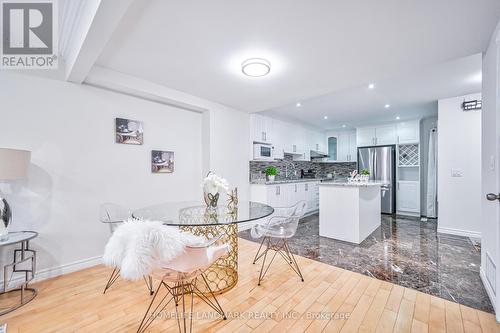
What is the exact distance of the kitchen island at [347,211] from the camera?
3.23 meters

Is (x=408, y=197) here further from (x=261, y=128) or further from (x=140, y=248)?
(x=140, y=248)

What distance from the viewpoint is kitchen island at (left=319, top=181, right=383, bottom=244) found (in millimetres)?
3234

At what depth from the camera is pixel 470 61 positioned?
2.54 metres

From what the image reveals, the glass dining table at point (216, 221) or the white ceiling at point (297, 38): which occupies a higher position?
the white ceiling at point (297, 38)

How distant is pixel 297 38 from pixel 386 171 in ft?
15.9

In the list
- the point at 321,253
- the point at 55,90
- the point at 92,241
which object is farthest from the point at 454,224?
the point at 55,90

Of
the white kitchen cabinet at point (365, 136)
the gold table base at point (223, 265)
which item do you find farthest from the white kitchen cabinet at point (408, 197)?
the gold table base at point (223, 265)

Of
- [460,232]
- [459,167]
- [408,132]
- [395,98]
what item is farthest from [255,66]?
[408,132]

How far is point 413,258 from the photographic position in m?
2.71

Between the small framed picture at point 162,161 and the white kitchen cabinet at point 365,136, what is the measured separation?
201 inches

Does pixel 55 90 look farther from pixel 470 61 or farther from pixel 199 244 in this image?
pixel 470 61

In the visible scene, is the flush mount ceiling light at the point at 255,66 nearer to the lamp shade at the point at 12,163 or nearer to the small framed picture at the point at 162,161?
the small framed picture at the point at 162,161

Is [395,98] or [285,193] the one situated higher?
[395,98]

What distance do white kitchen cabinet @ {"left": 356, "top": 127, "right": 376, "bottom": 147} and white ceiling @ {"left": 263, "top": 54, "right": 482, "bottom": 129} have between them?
0.70 ft
